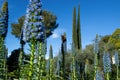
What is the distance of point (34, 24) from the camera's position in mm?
4652

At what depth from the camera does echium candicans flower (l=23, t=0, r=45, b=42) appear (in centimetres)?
454

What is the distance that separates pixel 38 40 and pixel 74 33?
34.6 metres

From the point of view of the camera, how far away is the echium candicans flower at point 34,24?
454cm

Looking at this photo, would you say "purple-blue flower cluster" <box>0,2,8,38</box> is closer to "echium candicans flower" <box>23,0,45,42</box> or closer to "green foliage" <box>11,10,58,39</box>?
"echium candicans flower" <box>23,0,45,42</box>

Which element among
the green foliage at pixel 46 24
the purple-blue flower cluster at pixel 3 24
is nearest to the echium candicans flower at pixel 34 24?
the purple-blue flower cluster at pixel 3 24

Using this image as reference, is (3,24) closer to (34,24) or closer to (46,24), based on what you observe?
(34,24)

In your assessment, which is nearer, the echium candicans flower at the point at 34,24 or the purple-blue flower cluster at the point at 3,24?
the echium candicans flower at the point at 34,24

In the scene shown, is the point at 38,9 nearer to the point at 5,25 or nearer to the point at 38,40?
the point at 38,40

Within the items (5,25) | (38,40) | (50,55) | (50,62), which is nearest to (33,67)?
(38,40)

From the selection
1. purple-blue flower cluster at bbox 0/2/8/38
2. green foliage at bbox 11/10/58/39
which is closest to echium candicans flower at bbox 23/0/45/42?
purple-blue flower cluster at bbox 0/2/8/38

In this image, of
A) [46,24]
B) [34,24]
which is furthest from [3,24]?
[46,24]

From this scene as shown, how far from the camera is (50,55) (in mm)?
11633

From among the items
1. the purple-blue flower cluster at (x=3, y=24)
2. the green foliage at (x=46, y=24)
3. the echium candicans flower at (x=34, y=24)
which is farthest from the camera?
the green foliage at (x=46, y=24)

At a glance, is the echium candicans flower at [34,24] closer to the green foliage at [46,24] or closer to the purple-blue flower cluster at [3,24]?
the purple-blue flower cluster at [3,24]
